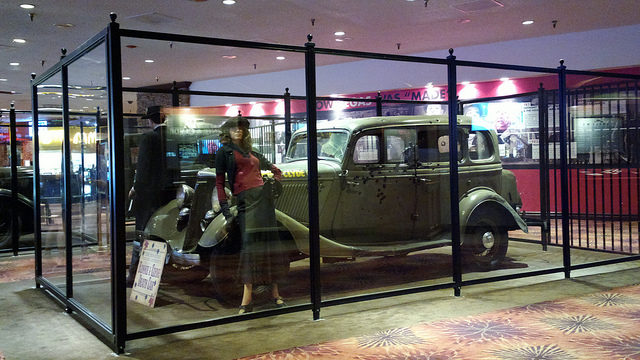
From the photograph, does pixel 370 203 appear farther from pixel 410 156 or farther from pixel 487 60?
pixel 487 60

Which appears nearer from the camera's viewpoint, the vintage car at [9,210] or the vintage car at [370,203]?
the vintage car at [370,203]

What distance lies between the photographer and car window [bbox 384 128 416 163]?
18.8ft

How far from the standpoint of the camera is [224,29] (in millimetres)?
9469

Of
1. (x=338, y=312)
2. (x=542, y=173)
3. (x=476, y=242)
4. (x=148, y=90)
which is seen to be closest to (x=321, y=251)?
(x=338, y=312)

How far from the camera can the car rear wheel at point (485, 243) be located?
19.6 feet

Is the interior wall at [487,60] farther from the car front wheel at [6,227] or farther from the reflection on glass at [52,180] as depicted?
the reflection on glass at [52,180]

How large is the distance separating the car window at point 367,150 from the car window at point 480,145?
4.09ft

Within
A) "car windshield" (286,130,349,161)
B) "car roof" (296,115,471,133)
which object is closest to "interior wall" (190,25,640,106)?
"car roof" (296,115,471,133)

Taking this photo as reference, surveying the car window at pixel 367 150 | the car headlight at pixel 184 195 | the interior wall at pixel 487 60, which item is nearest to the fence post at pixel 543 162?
the interior wall at pixel 487 60

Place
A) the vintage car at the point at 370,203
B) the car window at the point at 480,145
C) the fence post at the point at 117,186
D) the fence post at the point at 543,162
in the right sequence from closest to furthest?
the fence post at the point at 117,186 < the vintage car at the point at 370,203 < the car window at the point at 480,145 < the fence post at the point at 543,162

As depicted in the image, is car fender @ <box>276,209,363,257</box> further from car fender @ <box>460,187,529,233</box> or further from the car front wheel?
the car front wheel

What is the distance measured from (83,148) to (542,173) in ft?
18.1

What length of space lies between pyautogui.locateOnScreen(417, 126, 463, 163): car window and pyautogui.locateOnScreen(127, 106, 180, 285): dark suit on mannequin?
2.50m

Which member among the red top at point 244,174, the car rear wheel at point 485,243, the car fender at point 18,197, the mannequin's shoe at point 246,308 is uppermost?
the red top at point 244,174
